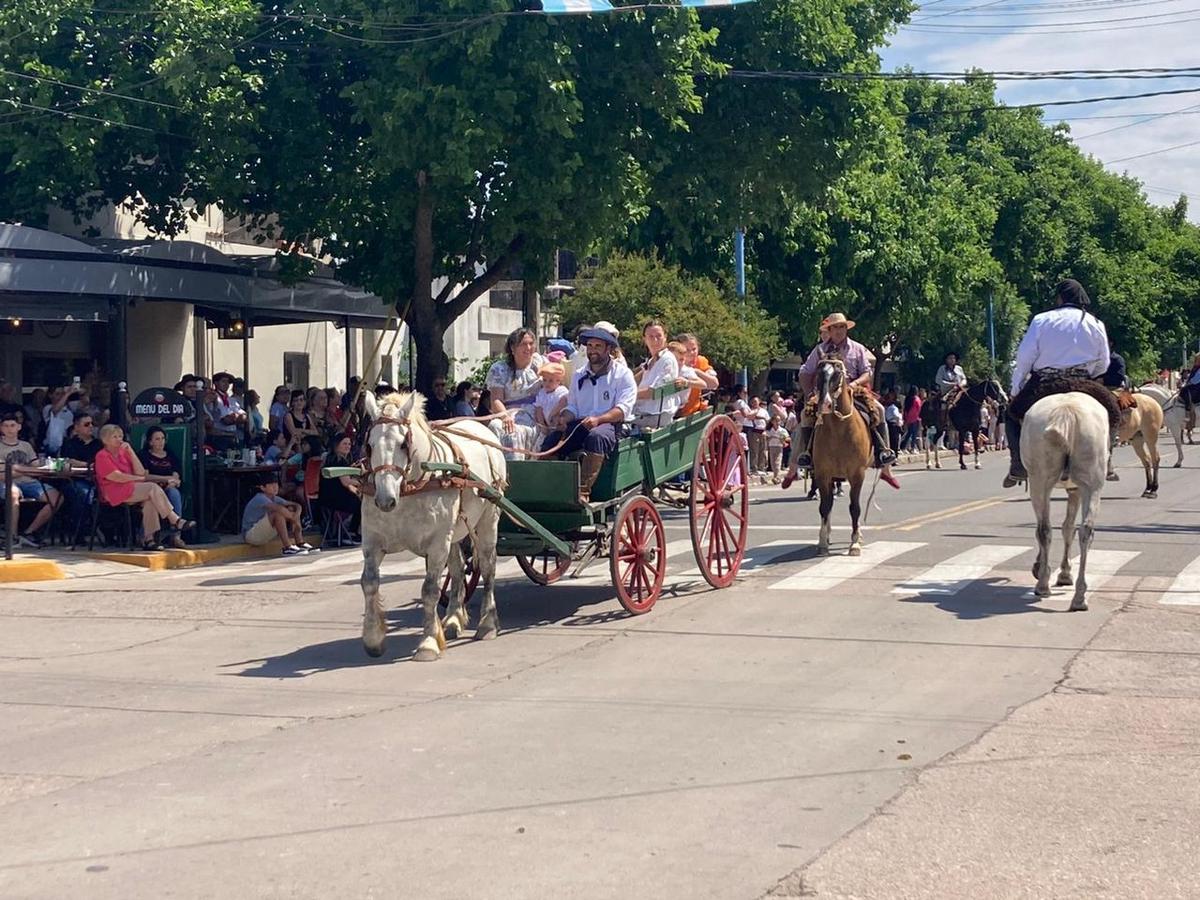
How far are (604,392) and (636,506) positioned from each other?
984mm

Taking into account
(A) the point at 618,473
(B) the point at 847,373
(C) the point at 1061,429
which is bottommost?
(A) the point at 618,473

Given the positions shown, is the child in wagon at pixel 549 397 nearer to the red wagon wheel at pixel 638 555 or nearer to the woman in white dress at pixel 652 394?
the woman in white dress at pixel 652 394

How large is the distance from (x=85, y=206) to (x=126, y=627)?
13.7m

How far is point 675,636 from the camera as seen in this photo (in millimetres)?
11484

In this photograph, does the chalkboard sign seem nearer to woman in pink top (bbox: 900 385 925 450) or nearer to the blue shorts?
the blue shorts

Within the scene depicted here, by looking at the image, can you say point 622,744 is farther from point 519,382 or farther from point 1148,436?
point 1148,436

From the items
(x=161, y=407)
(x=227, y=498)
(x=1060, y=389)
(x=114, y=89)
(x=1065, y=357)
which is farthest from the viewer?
(x=114, y=89)

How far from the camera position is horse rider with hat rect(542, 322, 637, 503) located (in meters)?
12.1

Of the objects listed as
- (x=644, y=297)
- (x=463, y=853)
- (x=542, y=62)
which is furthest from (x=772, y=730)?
(x=644, y=297)

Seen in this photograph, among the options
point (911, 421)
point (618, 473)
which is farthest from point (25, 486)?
point (911, 421)

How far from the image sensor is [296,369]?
3666cm

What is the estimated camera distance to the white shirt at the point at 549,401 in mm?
12859

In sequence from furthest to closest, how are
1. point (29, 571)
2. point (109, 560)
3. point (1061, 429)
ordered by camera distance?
1. point (109, 560)
2. point (29, 571)
3. point (1061, 429)

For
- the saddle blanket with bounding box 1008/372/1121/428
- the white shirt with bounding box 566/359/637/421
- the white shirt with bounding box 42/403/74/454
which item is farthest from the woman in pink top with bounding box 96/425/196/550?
the saddle blanket with bounding box 1008/372/1121/428
